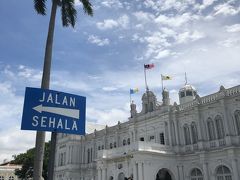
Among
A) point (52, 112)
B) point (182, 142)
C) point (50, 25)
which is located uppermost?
point (50, 25)

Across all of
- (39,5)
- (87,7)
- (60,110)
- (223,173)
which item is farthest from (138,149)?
(60,110)

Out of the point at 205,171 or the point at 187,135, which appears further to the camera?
the point at 187,135

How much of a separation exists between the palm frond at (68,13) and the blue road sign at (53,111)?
9.62m

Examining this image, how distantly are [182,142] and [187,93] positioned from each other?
8044 mm

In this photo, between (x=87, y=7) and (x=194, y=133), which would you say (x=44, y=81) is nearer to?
(x=87, y=7)

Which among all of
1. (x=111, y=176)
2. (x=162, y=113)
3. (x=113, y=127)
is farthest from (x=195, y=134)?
(x=113, y=127)

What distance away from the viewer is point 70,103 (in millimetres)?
7371

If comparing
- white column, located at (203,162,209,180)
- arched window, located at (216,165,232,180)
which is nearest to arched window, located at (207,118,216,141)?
white column, located at (203,162,209,180)

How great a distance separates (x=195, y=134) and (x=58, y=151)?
30759 millimetres

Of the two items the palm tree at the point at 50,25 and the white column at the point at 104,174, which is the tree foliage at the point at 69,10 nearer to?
the palm tree at the point at 50,25

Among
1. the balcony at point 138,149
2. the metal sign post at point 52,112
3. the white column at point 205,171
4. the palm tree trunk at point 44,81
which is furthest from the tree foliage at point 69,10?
the white column at point 205,171

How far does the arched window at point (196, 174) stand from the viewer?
→ 31.9 metres

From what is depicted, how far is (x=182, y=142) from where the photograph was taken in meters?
34.7

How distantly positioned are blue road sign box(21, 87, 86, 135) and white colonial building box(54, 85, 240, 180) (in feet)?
81.7
